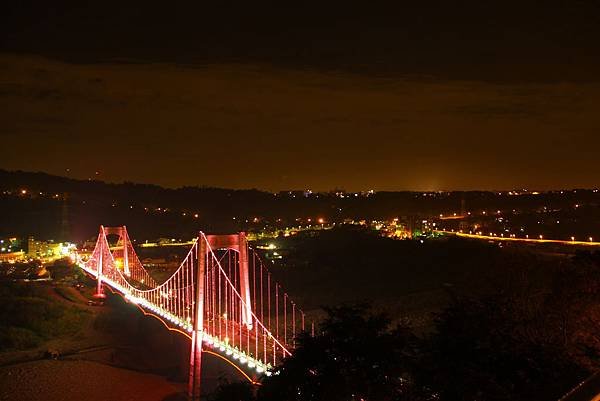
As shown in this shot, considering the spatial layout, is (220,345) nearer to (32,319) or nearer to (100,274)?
(32,319)

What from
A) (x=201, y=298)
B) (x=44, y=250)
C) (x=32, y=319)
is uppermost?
(x=201, y=298)

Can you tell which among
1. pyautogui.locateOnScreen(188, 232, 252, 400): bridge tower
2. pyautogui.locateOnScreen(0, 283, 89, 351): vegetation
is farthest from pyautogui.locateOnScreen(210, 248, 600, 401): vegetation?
pyautogui.locateOnScreen(0, 283, 89, 351): vegetation

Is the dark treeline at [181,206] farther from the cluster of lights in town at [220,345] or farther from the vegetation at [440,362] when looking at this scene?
the vegetation at [440,362]

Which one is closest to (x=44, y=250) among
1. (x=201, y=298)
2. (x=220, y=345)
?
(x=201, y=298)

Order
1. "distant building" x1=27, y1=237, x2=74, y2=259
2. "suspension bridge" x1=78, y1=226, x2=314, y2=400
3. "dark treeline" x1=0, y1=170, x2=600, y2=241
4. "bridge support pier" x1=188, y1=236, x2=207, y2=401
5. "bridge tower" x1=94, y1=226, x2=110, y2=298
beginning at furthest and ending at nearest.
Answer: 1. "dark treeline" x1=0, y1=170, x2=600, y2=241
2. "distant building" x1=27, y1=237, x2=74, y2=259
3. "bridge tower" x1=94, y1=226, x2=110, y2=298
4. "bridge support pier" x1=188, y1=236, x2=207, y2=401
5. "suspension bridge" x1=78, y1=226, x2=314, y2=400

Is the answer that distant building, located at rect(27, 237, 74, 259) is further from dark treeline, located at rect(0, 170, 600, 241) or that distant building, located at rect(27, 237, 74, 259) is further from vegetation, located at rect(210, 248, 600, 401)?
vegetation, located at rect(210, 248, 600, 401)

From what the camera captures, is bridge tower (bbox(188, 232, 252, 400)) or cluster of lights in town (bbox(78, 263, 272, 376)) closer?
cluster of lights in town (bbox(78, 263, 272, 376))

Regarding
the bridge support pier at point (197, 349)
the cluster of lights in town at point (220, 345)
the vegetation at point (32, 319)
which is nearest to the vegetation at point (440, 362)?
the cluster of lights in town at point (220, 345)
